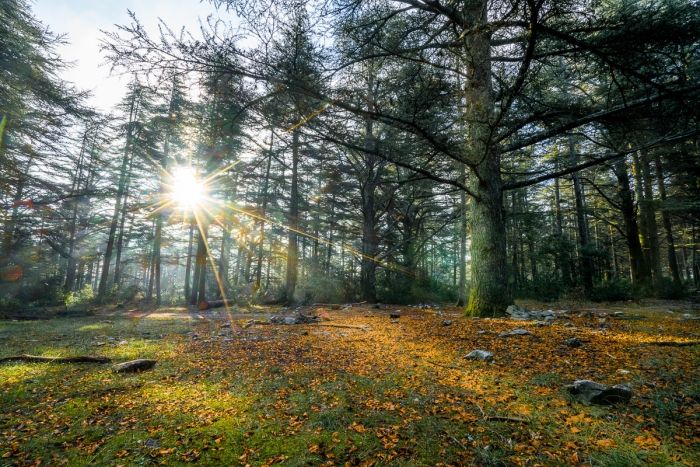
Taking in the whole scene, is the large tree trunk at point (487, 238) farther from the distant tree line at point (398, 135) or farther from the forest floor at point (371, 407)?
the forest floor at point (371, 407)

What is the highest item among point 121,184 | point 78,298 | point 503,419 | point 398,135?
point 121,184

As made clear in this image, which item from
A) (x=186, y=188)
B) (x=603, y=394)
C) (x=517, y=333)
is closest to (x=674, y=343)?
(x=517, y=333)

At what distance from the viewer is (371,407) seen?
2.51 meters

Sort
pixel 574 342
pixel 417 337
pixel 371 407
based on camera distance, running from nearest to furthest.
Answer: pixel 371 407 < pixel 574 342 < pixel 417 337

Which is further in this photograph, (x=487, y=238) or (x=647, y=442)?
(x=487, y=238)

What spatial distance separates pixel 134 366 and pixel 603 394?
196 inches

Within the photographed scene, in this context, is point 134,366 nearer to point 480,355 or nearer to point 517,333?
point 480,355

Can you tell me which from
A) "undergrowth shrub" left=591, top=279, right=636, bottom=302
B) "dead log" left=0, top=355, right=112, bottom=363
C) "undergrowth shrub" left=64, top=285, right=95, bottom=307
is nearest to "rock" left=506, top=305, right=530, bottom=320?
"dead log" left=0, top=355, right=112, bottom=363

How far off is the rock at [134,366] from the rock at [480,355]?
4.11 metres

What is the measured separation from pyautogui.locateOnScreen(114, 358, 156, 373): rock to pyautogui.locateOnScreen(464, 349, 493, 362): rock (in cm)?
411

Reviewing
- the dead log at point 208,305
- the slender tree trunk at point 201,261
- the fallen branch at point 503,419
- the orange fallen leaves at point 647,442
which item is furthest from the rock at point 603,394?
the dead log at point 208,305

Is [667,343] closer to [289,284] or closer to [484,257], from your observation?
[484,257]

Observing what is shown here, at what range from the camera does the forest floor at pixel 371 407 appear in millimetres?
1869

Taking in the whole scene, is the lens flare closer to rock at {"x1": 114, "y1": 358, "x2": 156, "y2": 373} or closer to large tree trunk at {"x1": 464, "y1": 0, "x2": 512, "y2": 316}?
rock at {"x1": 114, "y1": 358, "x2": 156, "y2": 373}
